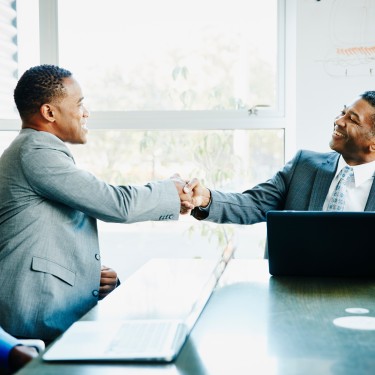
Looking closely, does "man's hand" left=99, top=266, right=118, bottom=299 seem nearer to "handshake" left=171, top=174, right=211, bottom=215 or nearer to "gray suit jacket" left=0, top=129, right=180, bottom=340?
"gray suit jacket" left=0, top=129, right=180, bottom=340

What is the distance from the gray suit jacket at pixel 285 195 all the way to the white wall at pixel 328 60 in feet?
1.44

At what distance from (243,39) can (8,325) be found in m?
2.13

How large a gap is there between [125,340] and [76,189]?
2.63 ft

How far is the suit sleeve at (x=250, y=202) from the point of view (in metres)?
2.70

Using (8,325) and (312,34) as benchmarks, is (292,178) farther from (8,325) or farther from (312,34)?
(8,325)

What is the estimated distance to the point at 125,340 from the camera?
1.27 m

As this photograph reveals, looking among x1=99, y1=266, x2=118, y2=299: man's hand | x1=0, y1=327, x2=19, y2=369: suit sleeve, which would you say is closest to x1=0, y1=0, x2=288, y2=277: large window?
→ x1=99, y1=266, x2=118, y2=299: man's hand

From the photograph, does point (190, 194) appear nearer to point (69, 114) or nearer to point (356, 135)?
point (69, 114)

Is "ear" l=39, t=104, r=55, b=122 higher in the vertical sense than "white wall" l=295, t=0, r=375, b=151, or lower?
lower

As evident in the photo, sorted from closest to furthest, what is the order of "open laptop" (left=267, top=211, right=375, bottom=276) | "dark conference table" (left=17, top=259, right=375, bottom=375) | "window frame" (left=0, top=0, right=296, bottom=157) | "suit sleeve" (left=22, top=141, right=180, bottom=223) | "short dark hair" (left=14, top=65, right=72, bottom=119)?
"dark conference table" (left=17, top=259, right=375, bottom=375)
"open laptop" (left=267, top=211, right=375, bottom=276)
"suit sleeve" (left=22, top=141, right=180, bottom=223)
"short dark hair" (left=14, top=65, right=72, bottom=119)
"window frame" (left=0, top=0, right=296, bottom=157)

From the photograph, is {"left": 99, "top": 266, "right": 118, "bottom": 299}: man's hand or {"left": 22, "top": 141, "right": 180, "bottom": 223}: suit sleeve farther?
{"left": 99, "top": 266, "right": 118, "bottom": 299}: man's hand

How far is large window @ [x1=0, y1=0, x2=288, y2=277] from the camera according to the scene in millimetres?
3406

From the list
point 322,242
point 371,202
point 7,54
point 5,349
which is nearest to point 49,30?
point 7,54

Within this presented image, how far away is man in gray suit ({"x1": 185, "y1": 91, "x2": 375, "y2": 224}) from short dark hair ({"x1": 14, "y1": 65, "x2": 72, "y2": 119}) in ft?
2.33
